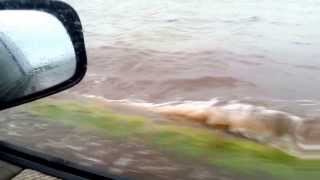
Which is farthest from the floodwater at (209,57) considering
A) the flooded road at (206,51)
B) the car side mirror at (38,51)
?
the car side mirror at (38,51)

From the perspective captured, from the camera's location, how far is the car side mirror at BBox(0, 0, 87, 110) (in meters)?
1.85

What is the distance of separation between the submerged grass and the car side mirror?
2.80ft

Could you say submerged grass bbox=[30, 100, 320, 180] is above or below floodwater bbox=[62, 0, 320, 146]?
below

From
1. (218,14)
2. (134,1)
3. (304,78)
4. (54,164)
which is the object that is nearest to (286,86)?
(304,78)

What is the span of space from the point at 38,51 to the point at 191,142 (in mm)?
1074

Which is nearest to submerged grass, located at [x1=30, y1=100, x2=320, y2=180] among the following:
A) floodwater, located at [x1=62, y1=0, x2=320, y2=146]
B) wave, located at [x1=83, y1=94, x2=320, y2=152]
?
wave, located at [x1=83, y1=94, x2=320, y2=152]

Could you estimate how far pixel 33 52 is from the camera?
1.98 metres

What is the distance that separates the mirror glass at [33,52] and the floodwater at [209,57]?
1.32m

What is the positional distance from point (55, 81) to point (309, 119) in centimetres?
164

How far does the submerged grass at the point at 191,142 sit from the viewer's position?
7.81ft

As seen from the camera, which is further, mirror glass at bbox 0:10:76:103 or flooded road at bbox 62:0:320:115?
flooded road at bbox 62:0:320:115

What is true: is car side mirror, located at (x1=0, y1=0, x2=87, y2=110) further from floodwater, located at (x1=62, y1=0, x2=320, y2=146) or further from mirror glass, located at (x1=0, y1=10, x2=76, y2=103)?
floodwater, located at (x1=62, y1=0, x2=320, y2=146)

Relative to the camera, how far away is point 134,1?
7.31 metres

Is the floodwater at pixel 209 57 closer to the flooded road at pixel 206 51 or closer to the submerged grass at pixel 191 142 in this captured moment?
the flooded road at pixel 206 51
